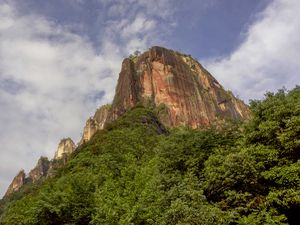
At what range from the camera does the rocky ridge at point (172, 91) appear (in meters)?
109

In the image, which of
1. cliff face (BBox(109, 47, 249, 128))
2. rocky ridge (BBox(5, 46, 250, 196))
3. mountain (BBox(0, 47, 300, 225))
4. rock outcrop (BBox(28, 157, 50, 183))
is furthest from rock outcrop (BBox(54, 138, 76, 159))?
mountain (BBox(0, 47, 300, 225))

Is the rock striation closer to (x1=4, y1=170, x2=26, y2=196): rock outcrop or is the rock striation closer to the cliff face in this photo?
(x1=4, y1=170, x2=26, y2=196): rock outcrop

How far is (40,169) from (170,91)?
100777mm

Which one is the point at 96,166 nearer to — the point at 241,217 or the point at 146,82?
the point at 241,217

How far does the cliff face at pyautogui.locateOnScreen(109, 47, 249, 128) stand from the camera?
109 m

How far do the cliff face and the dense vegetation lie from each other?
216ft

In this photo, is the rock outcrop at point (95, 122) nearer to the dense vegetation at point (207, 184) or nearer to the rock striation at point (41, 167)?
the rock striation at point (41, 167)

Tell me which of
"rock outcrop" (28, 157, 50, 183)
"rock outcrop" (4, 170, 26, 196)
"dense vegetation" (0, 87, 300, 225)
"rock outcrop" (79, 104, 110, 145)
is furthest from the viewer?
"rock outcrop" (4, 170, 26, 196)

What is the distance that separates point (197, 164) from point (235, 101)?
4540 inches

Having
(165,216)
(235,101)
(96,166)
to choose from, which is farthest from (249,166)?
(235,101)

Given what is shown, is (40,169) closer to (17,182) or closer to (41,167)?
(41,167)

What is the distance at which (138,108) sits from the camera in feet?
299

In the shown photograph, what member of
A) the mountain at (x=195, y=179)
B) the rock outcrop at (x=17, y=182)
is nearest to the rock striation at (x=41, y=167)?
the rock outcrop at (x=17, y=182)

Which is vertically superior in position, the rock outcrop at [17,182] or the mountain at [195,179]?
the rock outcrop at [17,182]
